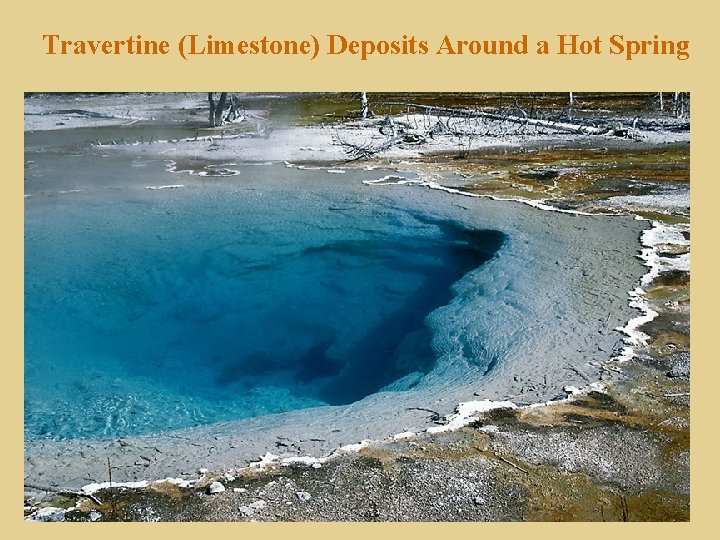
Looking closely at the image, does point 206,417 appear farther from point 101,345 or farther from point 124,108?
point 124,108

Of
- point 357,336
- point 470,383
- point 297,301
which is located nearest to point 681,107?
point 297,301

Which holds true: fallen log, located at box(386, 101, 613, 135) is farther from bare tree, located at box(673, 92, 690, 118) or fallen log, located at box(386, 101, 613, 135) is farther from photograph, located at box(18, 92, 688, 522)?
bare tree, located at box(673, 92, 690, 118)

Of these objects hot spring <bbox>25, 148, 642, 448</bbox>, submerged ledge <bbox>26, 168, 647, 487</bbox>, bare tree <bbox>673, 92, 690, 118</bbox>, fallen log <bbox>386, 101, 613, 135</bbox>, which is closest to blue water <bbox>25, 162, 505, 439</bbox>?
hot spring <bbox>25, 148, 642, 448</bbox>

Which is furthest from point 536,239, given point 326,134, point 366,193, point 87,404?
point 326,134

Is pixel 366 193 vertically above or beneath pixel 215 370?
above

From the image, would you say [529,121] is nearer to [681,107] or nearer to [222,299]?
[681,107]

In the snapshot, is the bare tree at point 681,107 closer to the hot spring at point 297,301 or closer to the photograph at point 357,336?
the photograph at point 357,336
